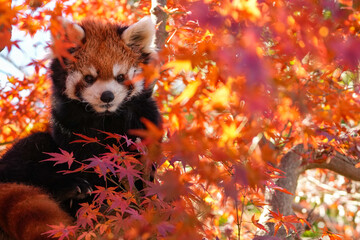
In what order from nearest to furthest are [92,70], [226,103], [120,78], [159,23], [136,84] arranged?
[226,103] → [92,70] → [120,78] → [136,84] → [159,23]

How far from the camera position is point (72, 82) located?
3213 mm

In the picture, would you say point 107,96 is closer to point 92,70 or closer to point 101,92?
point 101,92

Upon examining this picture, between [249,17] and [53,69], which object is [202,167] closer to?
[249,17]

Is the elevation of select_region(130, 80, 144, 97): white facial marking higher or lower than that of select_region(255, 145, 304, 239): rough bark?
higher

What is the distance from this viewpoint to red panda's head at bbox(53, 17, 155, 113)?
3.12 metres

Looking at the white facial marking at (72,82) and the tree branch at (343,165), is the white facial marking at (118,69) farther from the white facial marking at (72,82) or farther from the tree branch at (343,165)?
the tree branch at (343,165)

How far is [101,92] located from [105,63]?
266mm

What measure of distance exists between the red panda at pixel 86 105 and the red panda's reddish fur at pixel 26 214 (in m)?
0.21

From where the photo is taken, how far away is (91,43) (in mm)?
3242

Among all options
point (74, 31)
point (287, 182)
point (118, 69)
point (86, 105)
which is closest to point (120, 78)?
point (118, 69)

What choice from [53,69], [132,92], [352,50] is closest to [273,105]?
[352,50]

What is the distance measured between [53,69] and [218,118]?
1544mm

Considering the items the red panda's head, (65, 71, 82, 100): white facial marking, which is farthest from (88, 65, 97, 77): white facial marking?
(65, 71, 82, 100): white facial marking

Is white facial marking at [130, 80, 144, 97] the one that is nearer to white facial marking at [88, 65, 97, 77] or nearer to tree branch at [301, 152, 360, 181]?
white facial marking at [88, 65, 97, 77]
